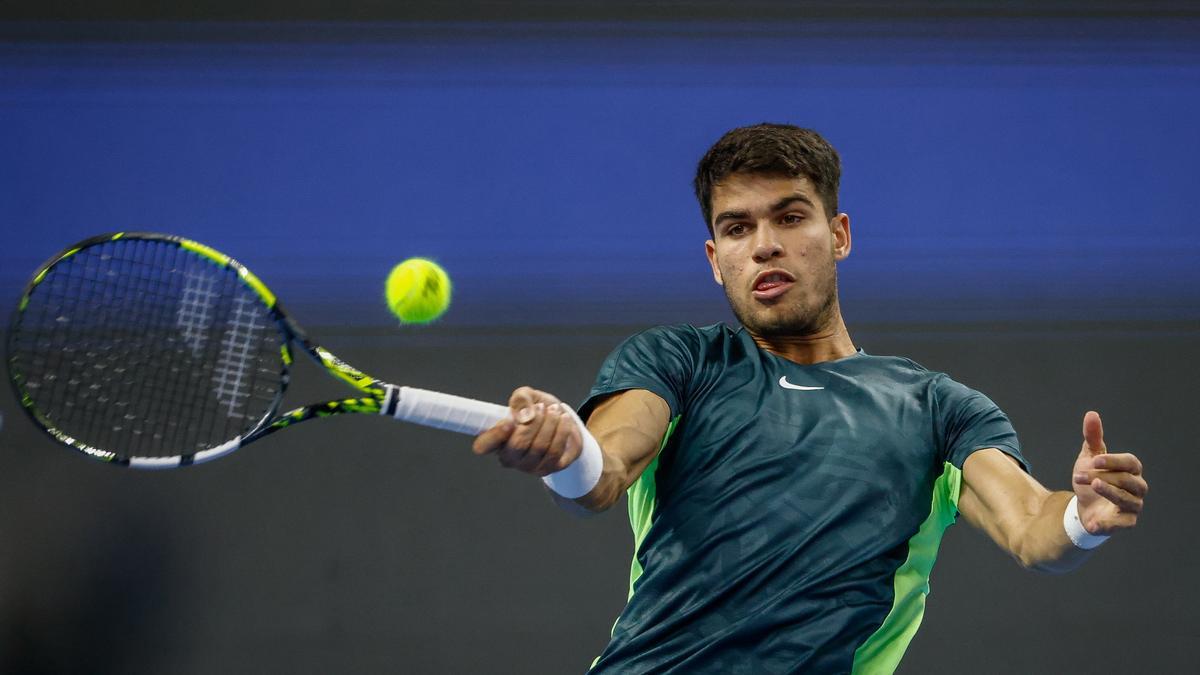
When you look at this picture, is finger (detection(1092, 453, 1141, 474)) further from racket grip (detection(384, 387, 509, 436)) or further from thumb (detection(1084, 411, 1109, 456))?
racket grip (detection(384, 387, 509, 436))

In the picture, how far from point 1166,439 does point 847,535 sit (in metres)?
2.47

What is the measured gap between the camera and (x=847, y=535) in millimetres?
1762

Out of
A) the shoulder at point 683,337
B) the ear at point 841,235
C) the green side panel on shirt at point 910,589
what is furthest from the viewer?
the ear at point 841,235

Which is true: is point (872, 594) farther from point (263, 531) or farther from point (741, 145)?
point (263, 531)

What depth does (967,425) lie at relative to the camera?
6.24ft

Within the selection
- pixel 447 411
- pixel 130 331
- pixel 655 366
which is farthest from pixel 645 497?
pixel 130 331

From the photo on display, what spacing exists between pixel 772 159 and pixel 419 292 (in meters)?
1.85

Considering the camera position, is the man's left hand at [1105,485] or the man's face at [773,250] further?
the man's face at [773,250]

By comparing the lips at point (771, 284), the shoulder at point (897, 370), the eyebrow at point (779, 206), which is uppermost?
the eyebrow at point (779, 206)

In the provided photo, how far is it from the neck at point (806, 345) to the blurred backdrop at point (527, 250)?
162 cm

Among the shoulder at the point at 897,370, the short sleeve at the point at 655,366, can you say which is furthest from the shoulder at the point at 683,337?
the shoulder at the point at 897,370

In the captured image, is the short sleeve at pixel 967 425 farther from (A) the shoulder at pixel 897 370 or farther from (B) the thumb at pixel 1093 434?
(B) the thumb at pixel 1093 434

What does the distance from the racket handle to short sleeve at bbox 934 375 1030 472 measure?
0.67 meters

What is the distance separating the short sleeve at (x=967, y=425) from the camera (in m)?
1.83
